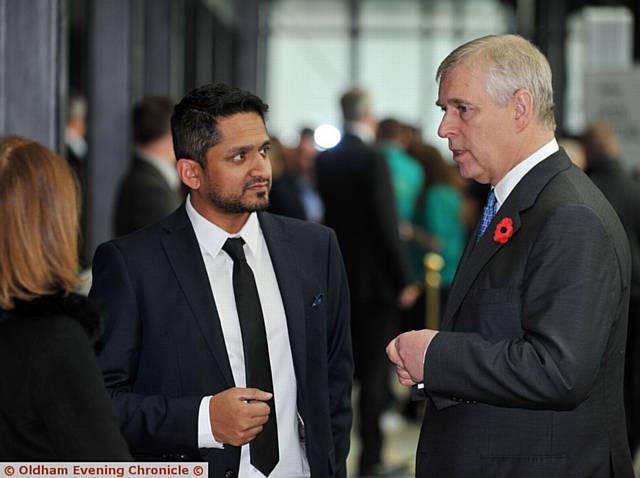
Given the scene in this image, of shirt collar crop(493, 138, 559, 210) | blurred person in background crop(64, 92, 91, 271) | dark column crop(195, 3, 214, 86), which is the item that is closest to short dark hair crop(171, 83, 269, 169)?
shirt collar crop(493, 138, 559, 210)

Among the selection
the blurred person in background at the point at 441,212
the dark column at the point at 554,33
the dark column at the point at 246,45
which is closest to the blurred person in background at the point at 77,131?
the blurred person in background at the point at 441,212

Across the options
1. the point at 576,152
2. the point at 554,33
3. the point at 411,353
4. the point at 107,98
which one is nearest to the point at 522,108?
the point at 411,353

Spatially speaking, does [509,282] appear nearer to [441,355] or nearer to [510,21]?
[441,355]

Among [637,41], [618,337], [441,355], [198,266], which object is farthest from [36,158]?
[637,41]

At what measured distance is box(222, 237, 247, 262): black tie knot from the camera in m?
2.97

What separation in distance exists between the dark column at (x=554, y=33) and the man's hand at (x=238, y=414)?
13723 mm

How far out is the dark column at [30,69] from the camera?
4406mm

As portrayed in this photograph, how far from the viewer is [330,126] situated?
74.7 feet

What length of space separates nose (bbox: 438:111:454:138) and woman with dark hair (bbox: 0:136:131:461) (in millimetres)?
832

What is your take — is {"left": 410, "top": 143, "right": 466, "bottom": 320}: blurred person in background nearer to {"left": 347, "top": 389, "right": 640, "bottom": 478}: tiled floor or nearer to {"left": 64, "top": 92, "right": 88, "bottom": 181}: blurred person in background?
{"left": 347, "top": 389, "right": 640, "bottom": 478}: tiled floor

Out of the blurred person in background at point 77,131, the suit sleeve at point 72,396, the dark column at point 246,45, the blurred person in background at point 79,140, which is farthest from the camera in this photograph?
the dark column at point 246,45

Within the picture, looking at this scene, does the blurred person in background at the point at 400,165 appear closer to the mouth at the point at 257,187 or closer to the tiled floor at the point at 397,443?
the tiled floor at the point at 397,443

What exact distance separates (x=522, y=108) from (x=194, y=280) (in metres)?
0.82

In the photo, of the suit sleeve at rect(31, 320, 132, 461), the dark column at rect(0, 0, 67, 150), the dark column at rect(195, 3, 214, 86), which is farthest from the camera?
the dark column at rect(195, 3, 214, 86)
